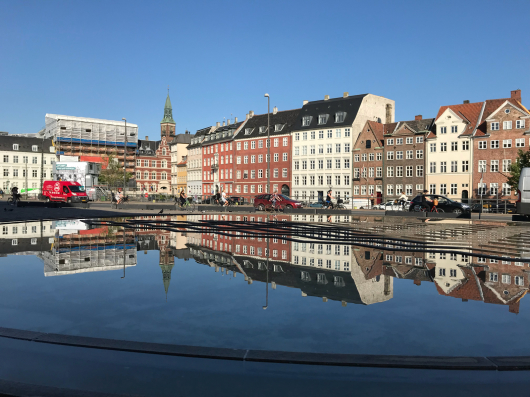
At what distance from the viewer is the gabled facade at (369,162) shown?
236 feet

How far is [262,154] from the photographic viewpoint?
3484 inches

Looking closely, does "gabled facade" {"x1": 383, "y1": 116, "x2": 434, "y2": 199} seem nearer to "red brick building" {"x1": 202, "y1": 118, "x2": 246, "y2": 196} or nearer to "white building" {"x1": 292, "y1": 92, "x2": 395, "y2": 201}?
"white building" {"x1": 292, "y1": 92, "x2": 395, "y2": 201}

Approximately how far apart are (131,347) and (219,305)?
1701 mm

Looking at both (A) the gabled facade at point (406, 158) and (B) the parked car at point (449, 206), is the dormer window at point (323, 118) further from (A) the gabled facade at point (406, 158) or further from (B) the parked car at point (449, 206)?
(B) the parked car at point (449, 206)

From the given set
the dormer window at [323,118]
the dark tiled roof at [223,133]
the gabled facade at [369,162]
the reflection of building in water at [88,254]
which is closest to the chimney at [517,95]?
the gabled facade at [369,162]

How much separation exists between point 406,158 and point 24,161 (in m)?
88.7

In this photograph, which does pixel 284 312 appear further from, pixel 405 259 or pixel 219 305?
pixel 405 259

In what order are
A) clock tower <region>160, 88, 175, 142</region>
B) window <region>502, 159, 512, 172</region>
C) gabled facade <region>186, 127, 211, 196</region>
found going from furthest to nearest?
clock tower <region>160, 88, 175, 142</region>
gabled facade <region>186, 127, 211, 196</region>
window <region>502, 159, 512, 172</region>

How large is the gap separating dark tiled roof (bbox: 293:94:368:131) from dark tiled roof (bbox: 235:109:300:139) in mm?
2124

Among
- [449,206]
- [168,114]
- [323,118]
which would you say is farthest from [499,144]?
[168,114]

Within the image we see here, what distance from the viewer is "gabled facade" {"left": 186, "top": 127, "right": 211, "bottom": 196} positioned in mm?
110300

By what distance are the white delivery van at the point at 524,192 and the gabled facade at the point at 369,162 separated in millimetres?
45296

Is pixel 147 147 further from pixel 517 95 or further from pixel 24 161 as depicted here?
pixel 517 95

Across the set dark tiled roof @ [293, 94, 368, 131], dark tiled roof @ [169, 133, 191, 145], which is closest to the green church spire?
dark tiled roof @ [169, 133, 191, 145]
